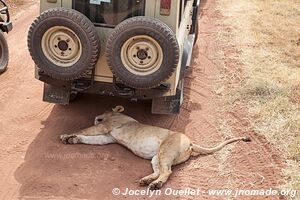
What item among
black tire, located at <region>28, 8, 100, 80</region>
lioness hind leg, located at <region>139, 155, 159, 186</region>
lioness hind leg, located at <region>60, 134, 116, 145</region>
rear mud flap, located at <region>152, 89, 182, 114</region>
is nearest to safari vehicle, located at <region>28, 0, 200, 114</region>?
black tire, located at <region>28, 8, 100, 80</region>

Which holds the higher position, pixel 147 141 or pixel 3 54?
pixel 3 54

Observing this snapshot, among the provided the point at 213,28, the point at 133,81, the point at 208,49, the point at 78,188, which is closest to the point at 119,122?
the point at 133,81

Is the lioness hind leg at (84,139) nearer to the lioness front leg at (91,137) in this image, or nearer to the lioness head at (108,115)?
the lioness front leg at (91,137)

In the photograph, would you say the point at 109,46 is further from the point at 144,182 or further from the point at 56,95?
the point at 144,182

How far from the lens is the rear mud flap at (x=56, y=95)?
6.80m

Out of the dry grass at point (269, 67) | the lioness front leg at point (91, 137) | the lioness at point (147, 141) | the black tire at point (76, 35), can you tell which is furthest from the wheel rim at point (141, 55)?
the dry grass at point (269, 67)

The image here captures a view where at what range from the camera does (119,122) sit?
6605 millimetres

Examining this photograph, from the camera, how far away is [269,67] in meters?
9.20

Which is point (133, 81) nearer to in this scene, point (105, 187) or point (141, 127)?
point (141, 127)

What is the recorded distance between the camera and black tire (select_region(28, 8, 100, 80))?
19.4 ft

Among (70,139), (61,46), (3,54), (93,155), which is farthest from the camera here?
(3,54)

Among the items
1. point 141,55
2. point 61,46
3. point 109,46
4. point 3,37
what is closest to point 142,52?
point 141,55

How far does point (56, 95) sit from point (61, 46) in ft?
3.12

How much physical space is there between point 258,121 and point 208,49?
3432 mm
